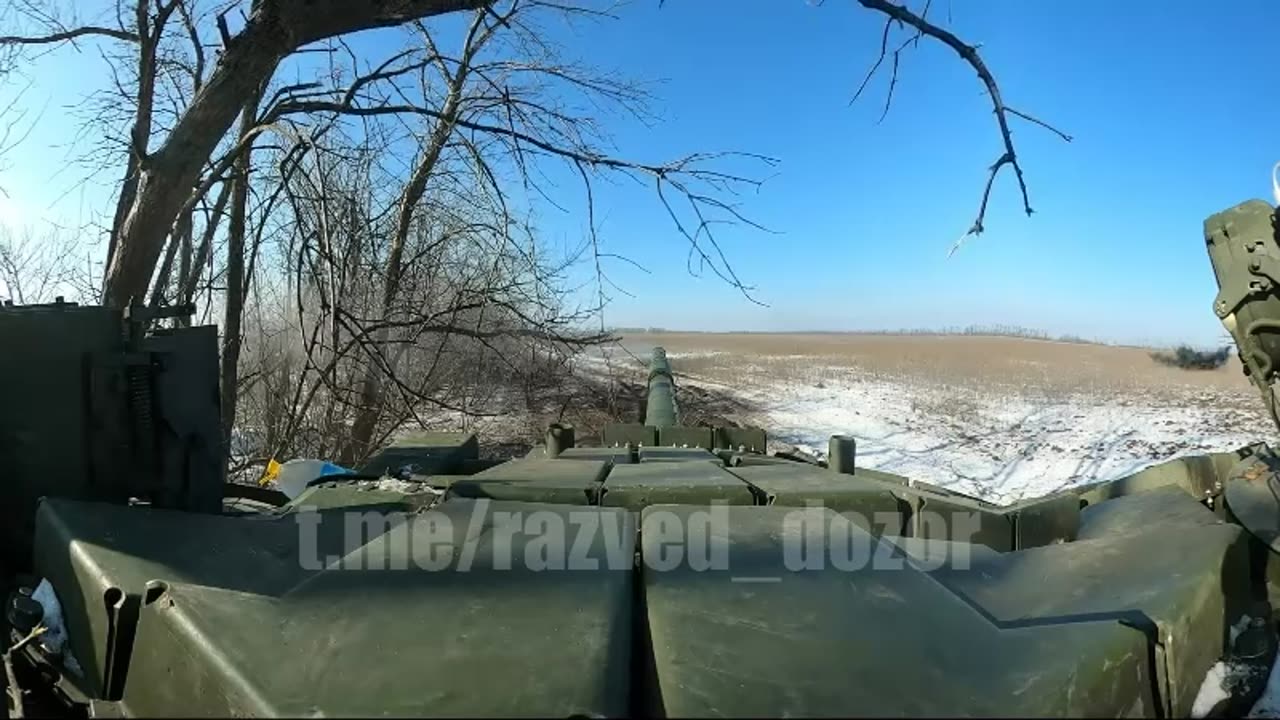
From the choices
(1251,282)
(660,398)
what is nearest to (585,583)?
(1251,282)

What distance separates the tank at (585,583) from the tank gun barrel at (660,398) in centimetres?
428

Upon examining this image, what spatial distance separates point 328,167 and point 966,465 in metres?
13.8

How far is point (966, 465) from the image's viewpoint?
56.5 ft

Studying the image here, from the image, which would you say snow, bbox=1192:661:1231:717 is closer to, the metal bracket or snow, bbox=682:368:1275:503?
the metal bracket

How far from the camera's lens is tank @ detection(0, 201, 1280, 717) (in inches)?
63.6

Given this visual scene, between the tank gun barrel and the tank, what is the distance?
428 centimetres

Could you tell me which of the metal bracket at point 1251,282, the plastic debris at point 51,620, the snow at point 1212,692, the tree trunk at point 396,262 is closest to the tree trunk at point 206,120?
the tree trunk at point 396,262

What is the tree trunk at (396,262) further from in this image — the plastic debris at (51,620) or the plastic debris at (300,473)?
the plastic debris at (51,620)

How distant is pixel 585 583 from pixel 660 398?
6350 millimetres

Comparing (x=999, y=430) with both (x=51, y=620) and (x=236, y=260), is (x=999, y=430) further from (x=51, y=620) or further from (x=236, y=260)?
(x=51, y=620)

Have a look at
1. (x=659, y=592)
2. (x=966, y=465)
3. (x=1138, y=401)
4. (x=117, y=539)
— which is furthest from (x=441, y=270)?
(x=1138, y=401)

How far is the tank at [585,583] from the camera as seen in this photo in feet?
5.30

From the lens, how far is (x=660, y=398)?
8312 mm

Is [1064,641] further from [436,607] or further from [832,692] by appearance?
[436,607]
